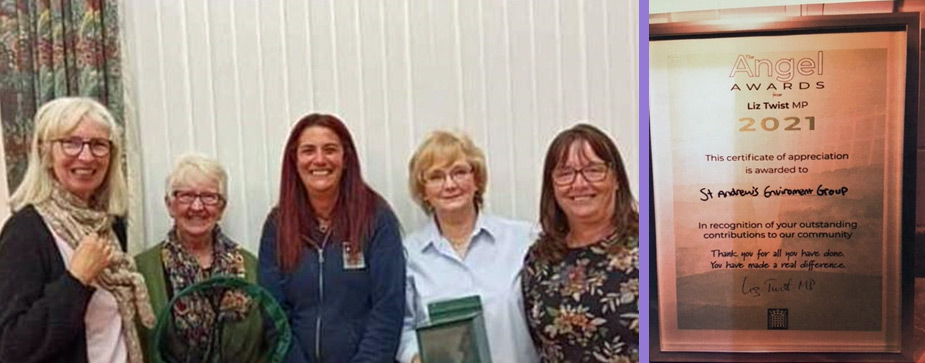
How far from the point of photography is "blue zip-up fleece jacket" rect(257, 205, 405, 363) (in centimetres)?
152

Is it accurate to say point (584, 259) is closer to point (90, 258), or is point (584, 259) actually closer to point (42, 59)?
point (90, 258)

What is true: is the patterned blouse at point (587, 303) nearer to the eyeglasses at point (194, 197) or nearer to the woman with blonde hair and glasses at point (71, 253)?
the eyeglasses at point (194, 197)

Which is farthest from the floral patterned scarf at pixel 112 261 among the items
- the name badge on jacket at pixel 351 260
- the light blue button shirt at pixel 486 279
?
the light blue button shirt at pixel 486 279

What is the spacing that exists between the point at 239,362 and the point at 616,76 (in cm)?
86

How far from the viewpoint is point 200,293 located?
1570 millimetres

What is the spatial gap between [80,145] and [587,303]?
0.94 meters

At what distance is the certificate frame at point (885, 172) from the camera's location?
5.00 feet

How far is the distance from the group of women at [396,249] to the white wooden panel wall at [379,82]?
0.03 metres

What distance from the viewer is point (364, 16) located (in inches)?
60.6

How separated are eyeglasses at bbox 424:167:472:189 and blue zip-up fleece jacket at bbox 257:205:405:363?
0.30 ft

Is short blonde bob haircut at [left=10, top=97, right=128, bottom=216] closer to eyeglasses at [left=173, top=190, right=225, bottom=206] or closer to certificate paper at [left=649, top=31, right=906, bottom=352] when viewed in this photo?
eyeglasses at [left=173, top=190, right=225, bottom=206]

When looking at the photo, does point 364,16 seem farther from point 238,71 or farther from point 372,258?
point 372,258
